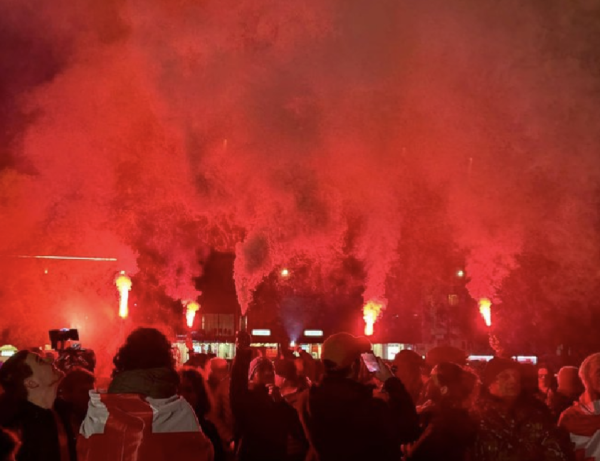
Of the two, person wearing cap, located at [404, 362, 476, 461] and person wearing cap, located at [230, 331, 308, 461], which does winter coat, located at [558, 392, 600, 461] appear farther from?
person wearing cap, located at [230, 331, 308, 461]

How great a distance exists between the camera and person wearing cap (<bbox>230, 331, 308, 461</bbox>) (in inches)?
219

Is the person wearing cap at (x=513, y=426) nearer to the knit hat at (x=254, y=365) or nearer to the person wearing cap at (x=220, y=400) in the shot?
the knit hat at (x=254, y=365)

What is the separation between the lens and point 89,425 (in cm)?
338

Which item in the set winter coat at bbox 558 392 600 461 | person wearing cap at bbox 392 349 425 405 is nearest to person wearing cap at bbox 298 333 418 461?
winter coat at bbox 558 392 600 461

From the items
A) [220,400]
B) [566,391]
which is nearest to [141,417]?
[220,400]

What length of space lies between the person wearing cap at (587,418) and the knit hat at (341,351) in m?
1.80

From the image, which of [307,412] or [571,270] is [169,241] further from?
[307,412]

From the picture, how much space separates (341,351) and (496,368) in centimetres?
108

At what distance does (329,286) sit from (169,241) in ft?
35.0

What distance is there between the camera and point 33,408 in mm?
4074

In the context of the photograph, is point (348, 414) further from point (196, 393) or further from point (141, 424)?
point (196, 393)

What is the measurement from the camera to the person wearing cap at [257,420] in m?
5.57

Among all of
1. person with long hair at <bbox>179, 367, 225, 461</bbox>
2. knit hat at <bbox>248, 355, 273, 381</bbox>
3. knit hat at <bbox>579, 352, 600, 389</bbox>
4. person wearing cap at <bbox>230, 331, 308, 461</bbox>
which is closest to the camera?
knit hat at <bbox>579, 352, 600, 389</bbox>

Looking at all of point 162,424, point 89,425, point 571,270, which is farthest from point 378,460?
point 571,270
